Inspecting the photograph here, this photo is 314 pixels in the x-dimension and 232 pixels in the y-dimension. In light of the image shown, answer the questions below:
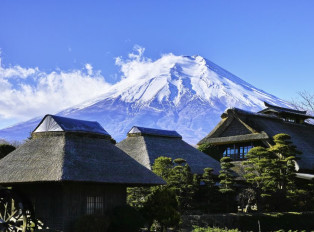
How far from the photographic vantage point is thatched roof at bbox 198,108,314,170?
44312 millimetres

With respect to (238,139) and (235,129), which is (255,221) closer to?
(238,139)

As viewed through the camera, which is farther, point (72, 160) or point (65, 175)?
point (72, 160)

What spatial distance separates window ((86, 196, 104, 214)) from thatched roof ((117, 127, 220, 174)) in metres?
11.6

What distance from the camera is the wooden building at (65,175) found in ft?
78.0

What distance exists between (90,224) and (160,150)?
16.9m

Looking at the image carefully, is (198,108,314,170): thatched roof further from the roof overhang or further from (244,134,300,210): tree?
(244,134,300,210): tree

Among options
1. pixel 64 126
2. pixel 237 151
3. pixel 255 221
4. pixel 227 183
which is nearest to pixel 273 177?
pixel 227 183

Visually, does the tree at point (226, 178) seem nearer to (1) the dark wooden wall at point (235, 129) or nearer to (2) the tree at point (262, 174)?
(2) the tree at point (262, 174)

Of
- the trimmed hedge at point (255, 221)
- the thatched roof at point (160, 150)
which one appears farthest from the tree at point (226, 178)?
the trimmed hedge at point (255, 221)

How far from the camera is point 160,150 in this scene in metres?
39.9

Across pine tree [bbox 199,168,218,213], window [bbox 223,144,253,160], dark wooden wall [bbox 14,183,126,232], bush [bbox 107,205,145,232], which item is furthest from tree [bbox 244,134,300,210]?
dark wooden wall [bbox 14,183,126,232]

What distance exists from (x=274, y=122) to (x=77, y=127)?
26998 mm

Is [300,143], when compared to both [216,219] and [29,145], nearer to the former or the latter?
[216,219]

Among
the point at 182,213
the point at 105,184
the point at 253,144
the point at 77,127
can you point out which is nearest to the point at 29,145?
the point at 77,127
